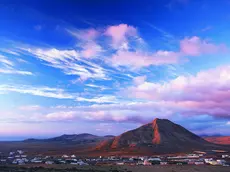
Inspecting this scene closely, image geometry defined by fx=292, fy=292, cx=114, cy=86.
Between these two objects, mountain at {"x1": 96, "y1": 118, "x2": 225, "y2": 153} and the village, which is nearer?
the village

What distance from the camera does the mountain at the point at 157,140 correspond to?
381 ft

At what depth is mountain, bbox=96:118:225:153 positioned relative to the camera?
116 metres

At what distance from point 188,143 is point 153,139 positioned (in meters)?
15.3

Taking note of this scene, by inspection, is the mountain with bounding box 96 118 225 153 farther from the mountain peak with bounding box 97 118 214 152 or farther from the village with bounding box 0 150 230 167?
the village with bounding box 0 150 230 167

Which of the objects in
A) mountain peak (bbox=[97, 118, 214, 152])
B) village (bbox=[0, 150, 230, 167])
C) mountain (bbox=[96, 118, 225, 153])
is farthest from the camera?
mountain peak (bbox=[97, 118, 214, 152])

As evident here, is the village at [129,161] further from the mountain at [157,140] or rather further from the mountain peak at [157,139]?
the mountain peak at [157,139]

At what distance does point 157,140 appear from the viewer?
127 m

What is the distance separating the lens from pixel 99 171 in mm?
50312

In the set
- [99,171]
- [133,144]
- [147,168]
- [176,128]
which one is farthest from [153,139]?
[99,171]

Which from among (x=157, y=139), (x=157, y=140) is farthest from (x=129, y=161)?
(x=157, y=139)

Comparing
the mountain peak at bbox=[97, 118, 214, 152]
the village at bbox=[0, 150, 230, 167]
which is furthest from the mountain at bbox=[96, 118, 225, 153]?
the village at bbox=[0, 150, 230, 167]

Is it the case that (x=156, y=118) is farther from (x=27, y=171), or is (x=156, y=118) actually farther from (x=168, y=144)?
(x=27, y=171)

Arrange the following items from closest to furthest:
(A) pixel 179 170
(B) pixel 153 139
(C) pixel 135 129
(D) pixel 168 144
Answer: (A) pixel 179 170, (D) pixel 168 144, (B) pixel 153 139, (C) pixel 135 129

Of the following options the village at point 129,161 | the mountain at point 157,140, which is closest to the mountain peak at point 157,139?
the mountain at point 157,140
